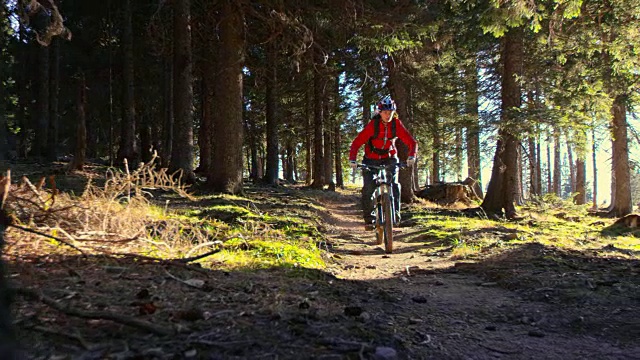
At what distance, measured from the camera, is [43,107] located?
18.3 meters

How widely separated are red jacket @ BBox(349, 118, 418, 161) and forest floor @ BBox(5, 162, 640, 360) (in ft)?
8.22

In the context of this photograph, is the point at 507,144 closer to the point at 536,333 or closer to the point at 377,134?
the point at 377,134

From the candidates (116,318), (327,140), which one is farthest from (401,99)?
(116,318)

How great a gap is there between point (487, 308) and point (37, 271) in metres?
3.58

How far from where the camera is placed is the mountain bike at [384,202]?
23.4 ft

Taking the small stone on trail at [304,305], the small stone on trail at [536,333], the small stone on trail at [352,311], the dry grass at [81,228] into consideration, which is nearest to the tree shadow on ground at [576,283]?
the small stone on trail at [536,333]

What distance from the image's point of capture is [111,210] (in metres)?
4.04

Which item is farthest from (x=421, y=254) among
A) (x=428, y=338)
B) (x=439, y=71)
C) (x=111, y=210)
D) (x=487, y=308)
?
(x=439, y=71)

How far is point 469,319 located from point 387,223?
3.65 metres

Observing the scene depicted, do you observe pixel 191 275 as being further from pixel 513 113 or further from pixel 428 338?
pixel 513 113

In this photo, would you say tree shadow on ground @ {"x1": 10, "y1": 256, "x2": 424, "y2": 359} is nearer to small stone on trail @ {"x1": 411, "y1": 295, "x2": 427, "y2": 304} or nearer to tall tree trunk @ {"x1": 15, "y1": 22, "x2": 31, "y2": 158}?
small stone on trail @ {"x1": 411, "y1": 295, "x2": 427, "y2": 304}

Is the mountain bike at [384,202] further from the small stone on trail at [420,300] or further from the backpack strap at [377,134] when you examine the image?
the small stone on trail at [420,300]

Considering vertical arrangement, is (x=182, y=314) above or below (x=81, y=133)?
below

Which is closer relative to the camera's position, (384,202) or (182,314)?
(182,314)
